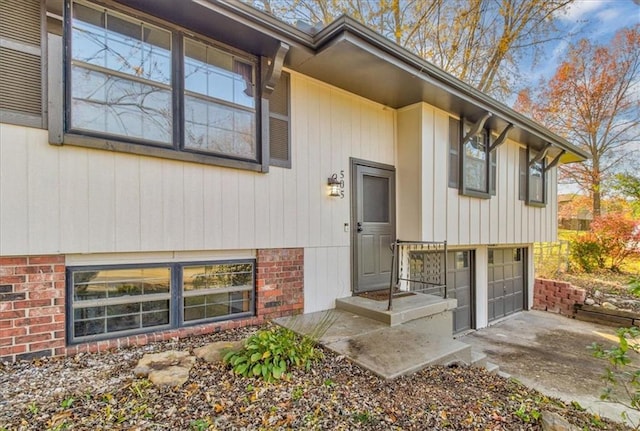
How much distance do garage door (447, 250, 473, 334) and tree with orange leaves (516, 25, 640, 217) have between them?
10.0 m

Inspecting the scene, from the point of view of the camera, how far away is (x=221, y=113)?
3.76 meters

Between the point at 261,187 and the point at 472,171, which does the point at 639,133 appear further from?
the point at 261,187

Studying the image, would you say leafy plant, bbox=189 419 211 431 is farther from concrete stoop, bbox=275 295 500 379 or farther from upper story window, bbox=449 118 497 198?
upper story window, bbox=449 118 497 198

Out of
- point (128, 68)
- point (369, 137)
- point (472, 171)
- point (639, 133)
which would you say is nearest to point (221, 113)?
point (128, 68)

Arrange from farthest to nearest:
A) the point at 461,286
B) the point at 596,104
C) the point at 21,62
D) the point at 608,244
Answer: the point at 596,104 < the point at 608,244 < the point at 461,286 < the point at 21,62

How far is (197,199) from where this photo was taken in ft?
11.6

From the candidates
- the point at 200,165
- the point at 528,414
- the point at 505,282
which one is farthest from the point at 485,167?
the point at 200,165

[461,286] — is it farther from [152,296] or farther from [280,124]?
[152,296]

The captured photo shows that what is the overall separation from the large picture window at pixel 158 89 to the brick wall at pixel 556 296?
8.89 m

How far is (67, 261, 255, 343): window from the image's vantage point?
2.99 metres

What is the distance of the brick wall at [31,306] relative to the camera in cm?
262

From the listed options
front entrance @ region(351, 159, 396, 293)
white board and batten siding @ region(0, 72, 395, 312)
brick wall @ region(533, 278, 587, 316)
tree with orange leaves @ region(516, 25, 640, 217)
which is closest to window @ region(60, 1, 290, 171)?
white board and batten siding @ region(0, 72, 395, 312)

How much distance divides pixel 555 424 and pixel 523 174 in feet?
Result: 23.5

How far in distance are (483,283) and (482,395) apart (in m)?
5.57
